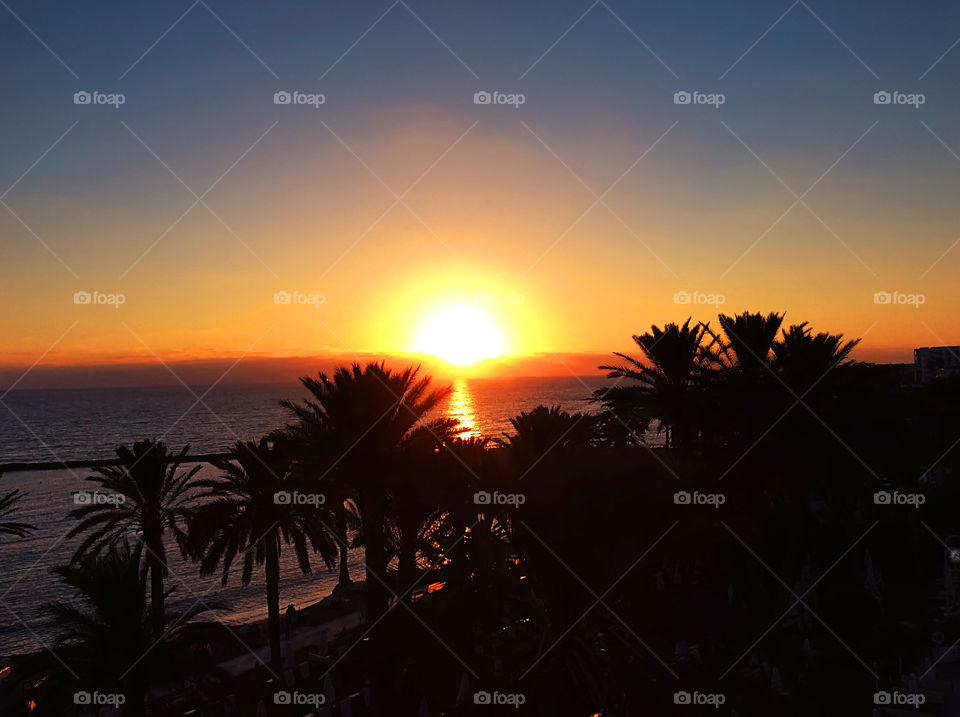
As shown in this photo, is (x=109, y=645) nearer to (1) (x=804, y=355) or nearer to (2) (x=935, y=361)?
(1) (x=804, y=355)

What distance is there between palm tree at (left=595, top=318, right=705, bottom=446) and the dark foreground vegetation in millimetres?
132

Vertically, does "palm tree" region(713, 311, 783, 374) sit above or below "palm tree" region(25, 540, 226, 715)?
above

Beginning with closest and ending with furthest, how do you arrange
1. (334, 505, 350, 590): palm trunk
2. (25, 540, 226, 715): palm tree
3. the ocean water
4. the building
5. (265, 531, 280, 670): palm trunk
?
(25, 540, 226, 715): palm tree, (265, 531, 280, 670): palm trunk, (334, 505, 350, 590): palm trunk, the ocean water, the building

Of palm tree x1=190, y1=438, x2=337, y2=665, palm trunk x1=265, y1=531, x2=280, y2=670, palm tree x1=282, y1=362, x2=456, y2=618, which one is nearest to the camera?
palm tree x1=282, y1=362, x2=456, y2=618

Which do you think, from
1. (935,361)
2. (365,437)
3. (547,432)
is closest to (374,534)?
(365,437)

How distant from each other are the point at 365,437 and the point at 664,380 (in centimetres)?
1113

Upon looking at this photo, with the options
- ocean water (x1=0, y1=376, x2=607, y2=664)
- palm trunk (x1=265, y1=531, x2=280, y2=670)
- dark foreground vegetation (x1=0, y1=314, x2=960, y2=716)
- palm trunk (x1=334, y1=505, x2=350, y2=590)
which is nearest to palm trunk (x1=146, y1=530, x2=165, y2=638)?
dark foreground vegetation (x1=0, y1=314, x2=960, y2=716)

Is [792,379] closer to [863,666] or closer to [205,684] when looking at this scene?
[863,666]

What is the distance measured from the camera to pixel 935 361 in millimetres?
105812

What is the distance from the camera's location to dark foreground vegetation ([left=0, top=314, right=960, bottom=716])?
16.4m

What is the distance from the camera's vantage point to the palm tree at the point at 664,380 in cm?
2473

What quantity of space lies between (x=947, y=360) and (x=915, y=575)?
88.4 m

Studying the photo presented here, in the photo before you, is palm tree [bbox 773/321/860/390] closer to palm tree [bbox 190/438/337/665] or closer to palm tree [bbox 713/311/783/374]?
palm tree [bbox 713/311/783/374]

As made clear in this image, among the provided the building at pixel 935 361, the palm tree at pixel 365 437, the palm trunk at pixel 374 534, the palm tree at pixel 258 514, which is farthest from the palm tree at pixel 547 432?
the building at pixel 935 361
